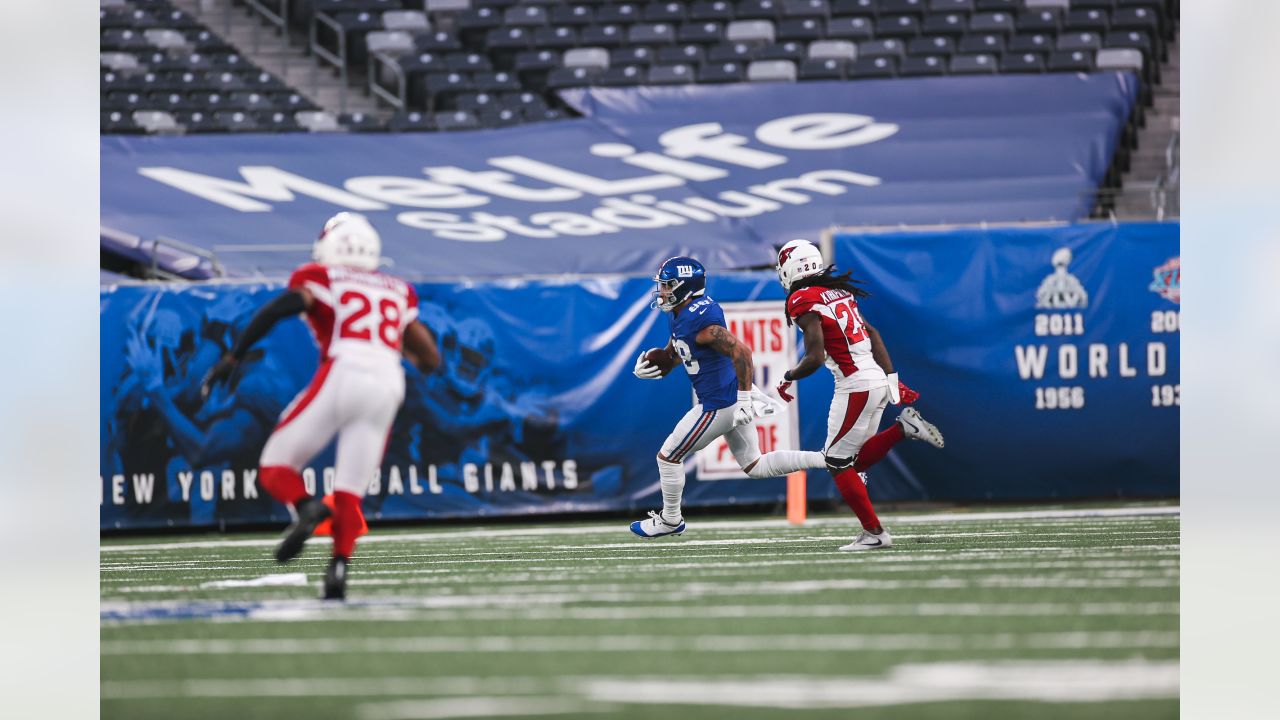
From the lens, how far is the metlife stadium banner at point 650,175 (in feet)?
45.9

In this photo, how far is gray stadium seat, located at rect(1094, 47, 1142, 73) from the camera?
16.7 meters

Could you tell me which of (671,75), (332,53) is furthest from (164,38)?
(671,75)

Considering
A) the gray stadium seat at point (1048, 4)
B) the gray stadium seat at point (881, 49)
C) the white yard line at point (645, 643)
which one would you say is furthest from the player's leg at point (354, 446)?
the gray stadium seat at point (1048, 4)

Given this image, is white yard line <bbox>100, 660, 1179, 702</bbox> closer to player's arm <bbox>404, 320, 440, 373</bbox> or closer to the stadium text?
player's arm <bbox>404, 320, 440, 373</bbox>

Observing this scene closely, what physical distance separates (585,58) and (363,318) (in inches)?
473

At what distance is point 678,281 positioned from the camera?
866cm

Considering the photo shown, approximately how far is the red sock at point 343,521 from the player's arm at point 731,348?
10.2ft

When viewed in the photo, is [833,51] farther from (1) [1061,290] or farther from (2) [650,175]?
(1) [1061,290]

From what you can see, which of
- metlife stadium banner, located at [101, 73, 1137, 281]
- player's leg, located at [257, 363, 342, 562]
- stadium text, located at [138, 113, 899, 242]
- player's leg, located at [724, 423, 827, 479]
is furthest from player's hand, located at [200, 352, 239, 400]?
stadium text, located at [138, 113, 899, 242]

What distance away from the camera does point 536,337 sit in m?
12.1

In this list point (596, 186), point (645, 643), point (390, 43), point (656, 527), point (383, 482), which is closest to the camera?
point (645, 643)

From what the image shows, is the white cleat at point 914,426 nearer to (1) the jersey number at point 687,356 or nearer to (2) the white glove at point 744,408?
(2) the white glove at point 744,408
